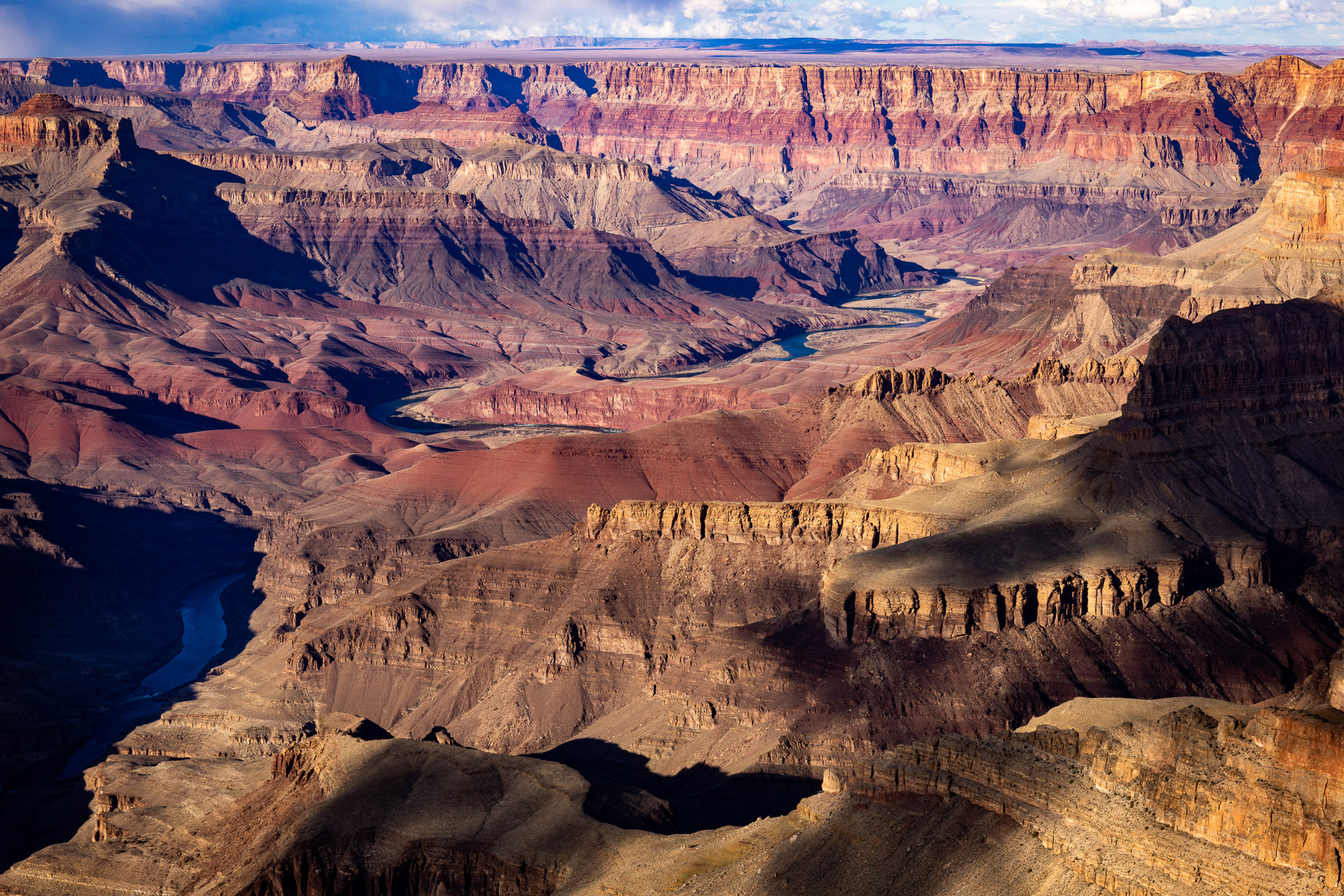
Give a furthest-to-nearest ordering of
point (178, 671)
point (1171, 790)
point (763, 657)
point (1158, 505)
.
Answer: point (178, 671) → point (1158, 505) → point (763, 657) → point (1171, 790)

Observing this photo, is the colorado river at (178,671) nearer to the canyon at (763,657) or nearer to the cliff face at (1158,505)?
the canyon at (763,657)

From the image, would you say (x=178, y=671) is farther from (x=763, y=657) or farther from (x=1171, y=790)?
(x=1171, y=790)

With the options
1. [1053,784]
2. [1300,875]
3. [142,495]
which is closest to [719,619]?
[1053,784]

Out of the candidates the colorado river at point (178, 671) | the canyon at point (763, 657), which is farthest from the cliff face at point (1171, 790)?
the colorado river at point (178, 671)

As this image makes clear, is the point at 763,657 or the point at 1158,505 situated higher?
the point at 1158,505

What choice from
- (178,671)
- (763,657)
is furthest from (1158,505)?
(178,671)

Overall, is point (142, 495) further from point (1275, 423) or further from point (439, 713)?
point (1275, 423)

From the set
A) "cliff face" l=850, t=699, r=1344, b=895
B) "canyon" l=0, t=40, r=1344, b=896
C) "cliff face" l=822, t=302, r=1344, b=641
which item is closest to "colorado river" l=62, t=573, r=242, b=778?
"canyon" l=0, t=40, r=1344, b=896

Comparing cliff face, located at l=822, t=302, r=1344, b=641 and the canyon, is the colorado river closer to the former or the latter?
the canyon
